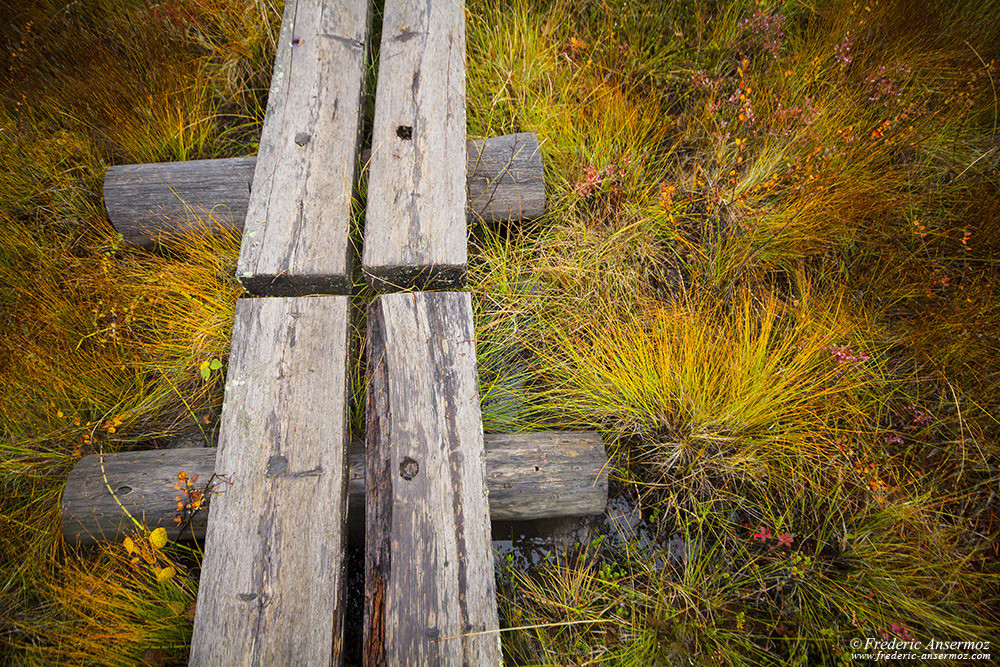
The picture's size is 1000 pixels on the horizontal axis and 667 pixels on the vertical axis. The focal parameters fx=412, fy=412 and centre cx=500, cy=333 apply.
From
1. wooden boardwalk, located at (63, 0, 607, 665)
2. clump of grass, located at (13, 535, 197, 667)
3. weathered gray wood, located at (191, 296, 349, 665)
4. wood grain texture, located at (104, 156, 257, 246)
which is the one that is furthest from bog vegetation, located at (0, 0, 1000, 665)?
weathered gray wood, located at (191, 296, 349, 665)

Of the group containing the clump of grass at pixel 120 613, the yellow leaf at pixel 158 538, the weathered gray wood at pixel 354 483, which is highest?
the weathered gray wood at pixel 354 483

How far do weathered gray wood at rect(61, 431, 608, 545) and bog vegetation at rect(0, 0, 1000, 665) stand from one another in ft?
0.36

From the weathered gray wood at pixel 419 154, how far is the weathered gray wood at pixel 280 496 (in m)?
0.29

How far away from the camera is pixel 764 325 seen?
174cm

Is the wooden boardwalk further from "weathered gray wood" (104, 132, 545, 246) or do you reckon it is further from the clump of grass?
the clump of grass

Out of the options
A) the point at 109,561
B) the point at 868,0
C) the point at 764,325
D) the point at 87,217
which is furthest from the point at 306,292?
Answer: the point at 868,0

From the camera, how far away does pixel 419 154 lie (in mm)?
1634

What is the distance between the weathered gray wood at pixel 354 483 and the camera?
1.46 m

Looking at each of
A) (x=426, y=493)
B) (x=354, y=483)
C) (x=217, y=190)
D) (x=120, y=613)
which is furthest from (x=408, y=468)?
(x=217, y=190)

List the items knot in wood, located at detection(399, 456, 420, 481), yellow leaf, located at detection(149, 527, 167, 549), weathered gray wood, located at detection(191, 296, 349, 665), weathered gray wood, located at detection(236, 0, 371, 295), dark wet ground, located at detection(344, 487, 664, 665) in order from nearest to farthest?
weathered gray wood, located at detection(191, 296, 349, 665) < knot in wood, located at detection(399, 456, 420, 481) < yellow leaf, located at detection(149, 527, 167, 549) < weathered gray wood, located at detection(236, 0, 371, 295) < dark wet ground, located at detection(344, 487, 664, 665)

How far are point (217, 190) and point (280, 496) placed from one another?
Result: 1.47 metres

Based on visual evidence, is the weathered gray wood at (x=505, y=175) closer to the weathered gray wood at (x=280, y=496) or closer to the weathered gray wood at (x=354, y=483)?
the weathered gray wood at (x=280, y=496)

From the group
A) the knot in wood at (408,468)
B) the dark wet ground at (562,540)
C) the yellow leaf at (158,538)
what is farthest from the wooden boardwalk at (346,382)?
the dark wet ground at (562,540)

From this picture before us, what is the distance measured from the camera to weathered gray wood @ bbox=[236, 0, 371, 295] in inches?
58.9
